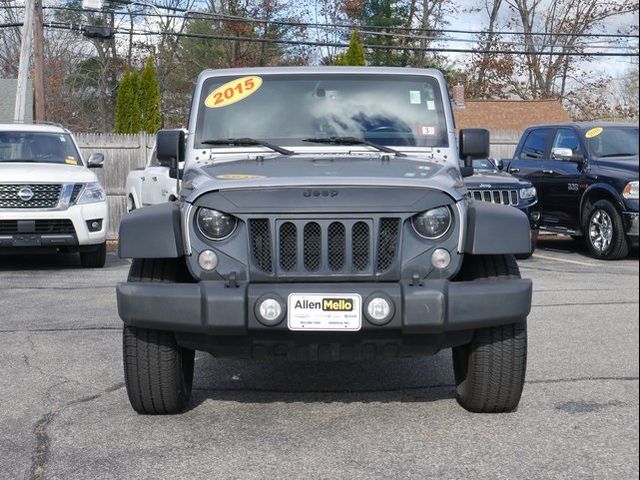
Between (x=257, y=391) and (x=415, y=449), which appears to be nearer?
(x=415, y=449)

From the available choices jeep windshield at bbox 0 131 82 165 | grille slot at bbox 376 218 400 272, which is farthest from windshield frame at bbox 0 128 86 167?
grille slot at bbox 376 218 400 272

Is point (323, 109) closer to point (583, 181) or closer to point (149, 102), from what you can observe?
point (583, 181)

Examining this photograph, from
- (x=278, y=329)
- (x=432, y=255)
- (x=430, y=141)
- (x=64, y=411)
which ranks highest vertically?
(x=430, y=141)

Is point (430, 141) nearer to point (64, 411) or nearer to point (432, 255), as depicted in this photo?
Result: point (432, 255)

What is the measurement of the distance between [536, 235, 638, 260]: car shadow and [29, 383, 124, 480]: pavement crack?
1007 centimetres

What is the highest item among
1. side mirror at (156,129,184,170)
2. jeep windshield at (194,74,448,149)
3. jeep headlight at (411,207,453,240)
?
jeep windshield at (194,74,448,149)

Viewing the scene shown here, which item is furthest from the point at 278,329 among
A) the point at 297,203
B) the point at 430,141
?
the point at 430,141

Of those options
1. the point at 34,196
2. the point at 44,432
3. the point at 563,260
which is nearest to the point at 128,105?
the point at 34,196

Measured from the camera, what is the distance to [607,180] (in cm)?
1314

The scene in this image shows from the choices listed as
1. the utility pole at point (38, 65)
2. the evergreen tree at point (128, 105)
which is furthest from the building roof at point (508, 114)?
the utility pole at point (38, 65)

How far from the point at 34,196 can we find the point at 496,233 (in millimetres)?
8421

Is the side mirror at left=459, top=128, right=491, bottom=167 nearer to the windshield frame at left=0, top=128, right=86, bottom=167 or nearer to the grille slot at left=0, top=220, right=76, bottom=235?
the grille slot at left=0, top=220, right=76, bottom=235

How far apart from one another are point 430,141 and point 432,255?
147cm

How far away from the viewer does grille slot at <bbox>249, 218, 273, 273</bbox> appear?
4539 mm
